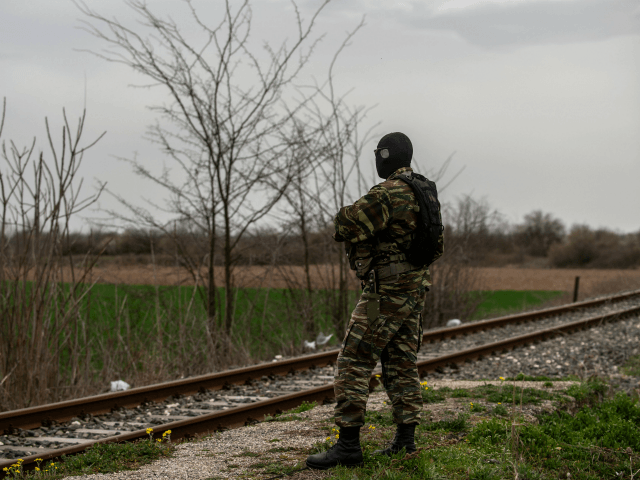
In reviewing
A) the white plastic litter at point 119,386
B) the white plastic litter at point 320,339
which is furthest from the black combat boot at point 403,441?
the white plastic litter at point 320,339

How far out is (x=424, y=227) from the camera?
395 centimetres

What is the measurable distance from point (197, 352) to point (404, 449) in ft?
19.4

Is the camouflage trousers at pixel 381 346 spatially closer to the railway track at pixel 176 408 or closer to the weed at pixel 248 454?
the weed at pixel 248 454

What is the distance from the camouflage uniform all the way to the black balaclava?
7cm

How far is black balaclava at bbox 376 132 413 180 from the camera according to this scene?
13.3ft

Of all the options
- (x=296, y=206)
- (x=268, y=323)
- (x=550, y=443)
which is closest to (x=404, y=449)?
(x=550, y=443)

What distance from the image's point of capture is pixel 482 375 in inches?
340

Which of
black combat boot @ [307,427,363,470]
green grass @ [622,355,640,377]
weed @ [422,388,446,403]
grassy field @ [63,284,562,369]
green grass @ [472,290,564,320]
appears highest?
grassy field @ [63,284,562,369]

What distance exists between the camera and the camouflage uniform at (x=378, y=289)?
3834 mm

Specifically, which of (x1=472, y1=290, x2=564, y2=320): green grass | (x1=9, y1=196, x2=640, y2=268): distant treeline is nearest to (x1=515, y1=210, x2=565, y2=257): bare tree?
(x1=472, y1=290, x2=564, y2=320): green grass

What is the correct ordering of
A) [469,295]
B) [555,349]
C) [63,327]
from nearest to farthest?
[63,327] → [555,349] → [469,295]

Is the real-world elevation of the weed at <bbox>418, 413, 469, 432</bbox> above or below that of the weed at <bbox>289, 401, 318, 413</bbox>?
above

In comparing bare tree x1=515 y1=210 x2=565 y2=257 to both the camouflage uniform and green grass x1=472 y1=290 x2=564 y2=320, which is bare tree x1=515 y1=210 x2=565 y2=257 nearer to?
green grass x1=472 y1=290 x2=564 y2=320

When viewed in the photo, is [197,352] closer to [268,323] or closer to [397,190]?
[268,323]
